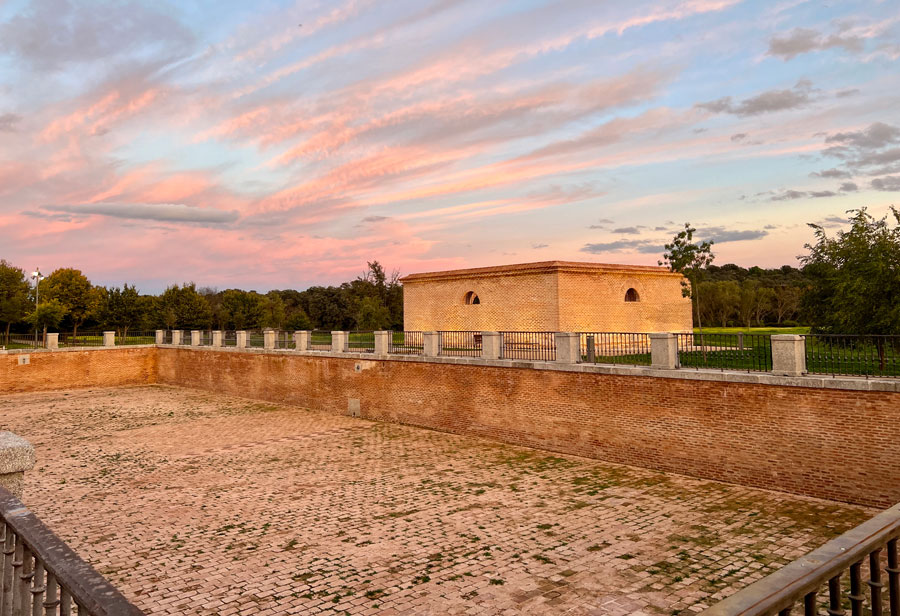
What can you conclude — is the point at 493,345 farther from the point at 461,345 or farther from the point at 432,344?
the point at 461,345

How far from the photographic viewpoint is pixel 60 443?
1623cm

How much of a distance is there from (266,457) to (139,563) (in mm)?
6570

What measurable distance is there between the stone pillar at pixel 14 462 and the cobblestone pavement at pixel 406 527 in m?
3.23

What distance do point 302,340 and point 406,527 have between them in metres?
14.8

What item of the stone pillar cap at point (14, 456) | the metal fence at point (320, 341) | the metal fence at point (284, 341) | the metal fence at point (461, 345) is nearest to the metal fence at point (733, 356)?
the metal fence at point (461, 345)

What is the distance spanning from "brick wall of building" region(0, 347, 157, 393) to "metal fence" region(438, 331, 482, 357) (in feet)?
60.6

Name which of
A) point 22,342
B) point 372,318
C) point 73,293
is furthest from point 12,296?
point 372,318

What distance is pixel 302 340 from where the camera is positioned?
22859 millimetres

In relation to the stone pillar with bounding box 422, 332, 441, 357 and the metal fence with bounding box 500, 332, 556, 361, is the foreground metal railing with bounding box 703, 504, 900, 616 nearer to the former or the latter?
the metal fence with bounding box 500, 332, 556, 361

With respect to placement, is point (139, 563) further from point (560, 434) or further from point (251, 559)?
point (560, 434)

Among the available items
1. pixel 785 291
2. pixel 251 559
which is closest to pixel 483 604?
pixel 251 559

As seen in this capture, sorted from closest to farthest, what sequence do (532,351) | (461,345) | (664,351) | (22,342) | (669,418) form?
1. (669,418)
2. (664,351)
3. (532,351)
4. (461,345)
5. (22,342)

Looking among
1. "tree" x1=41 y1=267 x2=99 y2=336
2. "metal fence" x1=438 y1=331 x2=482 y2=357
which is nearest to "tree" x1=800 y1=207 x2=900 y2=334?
"metal fence" x1=438 y1=331 x2=482 y2=357

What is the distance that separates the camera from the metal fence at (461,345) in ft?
60.3
